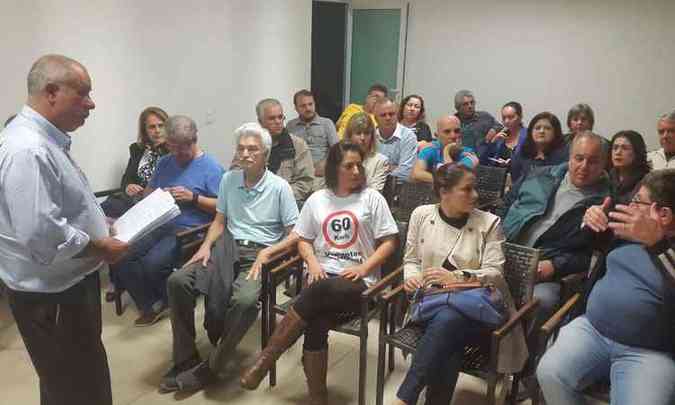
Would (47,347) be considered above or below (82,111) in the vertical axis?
below

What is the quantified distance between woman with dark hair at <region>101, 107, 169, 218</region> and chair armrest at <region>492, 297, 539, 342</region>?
103 inches

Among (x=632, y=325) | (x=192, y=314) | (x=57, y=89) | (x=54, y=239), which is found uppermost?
(x=57, y=89)

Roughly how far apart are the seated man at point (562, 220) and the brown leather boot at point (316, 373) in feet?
3.00

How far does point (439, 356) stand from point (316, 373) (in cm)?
61

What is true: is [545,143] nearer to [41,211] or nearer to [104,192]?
[41,211]

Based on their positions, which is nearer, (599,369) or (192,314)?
(599,369)

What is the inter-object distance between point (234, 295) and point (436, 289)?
0.99 metres

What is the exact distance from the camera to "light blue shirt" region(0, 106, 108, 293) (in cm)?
154

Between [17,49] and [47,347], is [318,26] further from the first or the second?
[47,347]

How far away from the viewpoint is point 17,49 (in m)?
3.42

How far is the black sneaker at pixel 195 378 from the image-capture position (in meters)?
2.52

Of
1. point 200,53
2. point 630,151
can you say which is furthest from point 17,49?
point 630,151

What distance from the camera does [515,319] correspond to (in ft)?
6.72

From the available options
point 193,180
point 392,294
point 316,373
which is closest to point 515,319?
point 392,294
